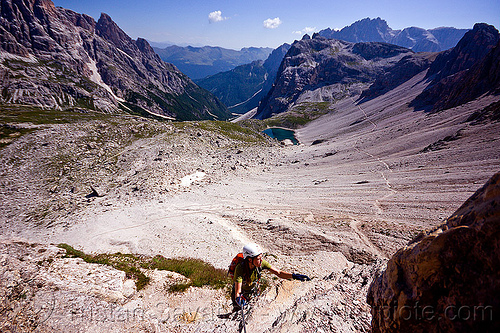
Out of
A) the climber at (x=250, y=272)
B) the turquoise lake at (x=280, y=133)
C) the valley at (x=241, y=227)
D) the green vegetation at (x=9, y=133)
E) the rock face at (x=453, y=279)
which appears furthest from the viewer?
the turquoise lake at (x=280, y=133)

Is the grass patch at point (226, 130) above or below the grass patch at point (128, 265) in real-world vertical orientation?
above

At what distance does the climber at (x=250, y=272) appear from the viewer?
7930 mm

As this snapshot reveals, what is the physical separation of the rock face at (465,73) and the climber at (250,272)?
9811 centimetres

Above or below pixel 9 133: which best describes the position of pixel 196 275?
below

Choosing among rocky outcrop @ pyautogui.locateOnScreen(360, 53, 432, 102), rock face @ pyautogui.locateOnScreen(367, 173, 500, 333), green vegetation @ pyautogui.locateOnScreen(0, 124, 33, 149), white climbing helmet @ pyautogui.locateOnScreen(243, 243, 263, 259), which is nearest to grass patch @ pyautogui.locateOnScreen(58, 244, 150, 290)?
white climbing helmet @ pyautogui.locateOnScreen(243, 243, 263, 259)

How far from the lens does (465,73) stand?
93375 mm

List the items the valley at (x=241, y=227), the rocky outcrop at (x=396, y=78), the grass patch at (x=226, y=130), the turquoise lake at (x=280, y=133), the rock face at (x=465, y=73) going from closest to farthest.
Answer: the valley at (x=241, y=227)
the rock face at (x=465, y=73)
the grass patch at (x=226, y=130)
the turquoise lake at (x=280, y=133)
the rocky outcrop at (x=396, y=78)

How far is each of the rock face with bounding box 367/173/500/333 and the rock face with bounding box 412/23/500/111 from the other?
3799 inches

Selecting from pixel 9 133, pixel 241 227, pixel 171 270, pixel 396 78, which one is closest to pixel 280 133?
pixel 396 78

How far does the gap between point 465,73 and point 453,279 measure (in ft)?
444

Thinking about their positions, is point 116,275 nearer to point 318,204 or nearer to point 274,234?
point 274,234

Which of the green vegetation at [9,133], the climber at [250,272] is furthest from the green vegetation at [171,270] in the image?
the green vegetation at [9,133]

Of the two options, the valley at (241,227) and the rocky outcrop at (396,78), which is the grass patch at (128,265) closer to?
the valley at (241,227)

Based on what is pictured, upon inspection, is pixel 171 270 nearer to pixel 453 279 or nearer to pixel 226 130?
pixel 453 279
